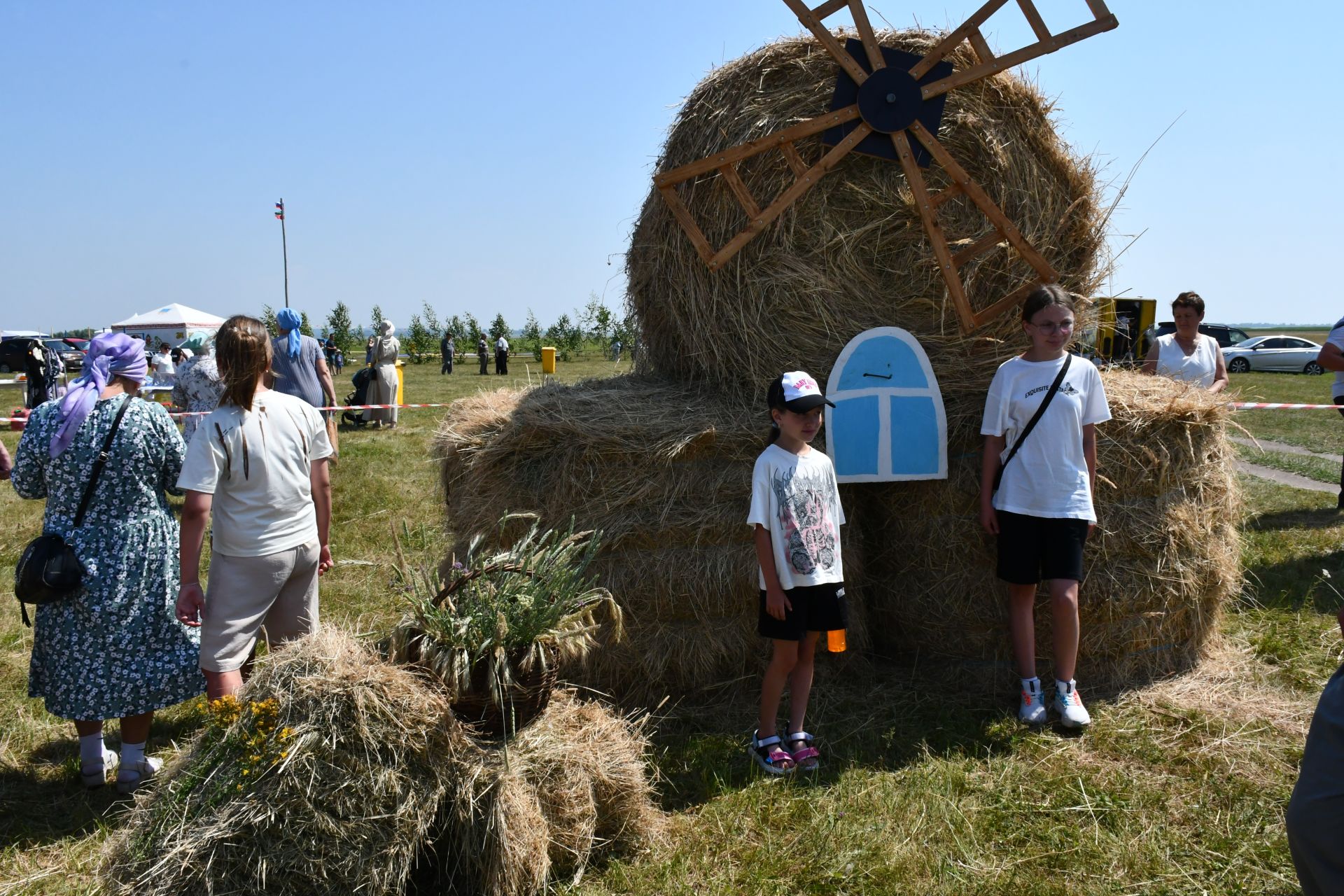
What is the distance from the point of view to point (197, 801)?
2455 mm

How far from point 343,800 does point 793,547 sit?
5.75 ft

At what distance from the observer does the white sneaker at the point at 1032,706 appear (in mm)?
3834

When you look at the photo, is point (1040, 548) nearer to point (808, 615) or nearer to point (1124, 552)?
point (1124, 552)

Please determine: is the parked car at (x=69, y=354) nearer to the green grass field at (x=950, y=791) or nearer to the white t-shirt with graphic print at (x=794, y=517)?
the green grass field at (x=950, y=791)

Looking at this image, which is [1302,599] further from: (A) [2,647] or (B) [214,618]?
(A) [2,647]

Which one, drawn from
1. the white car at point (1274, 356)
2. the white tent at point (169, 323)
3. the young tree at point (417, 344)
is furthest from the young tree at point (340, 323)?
the white car at point (1274, 356)

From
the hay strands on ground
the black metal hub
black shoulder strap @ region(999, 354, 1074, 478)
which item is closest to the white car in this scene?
the black metal hub

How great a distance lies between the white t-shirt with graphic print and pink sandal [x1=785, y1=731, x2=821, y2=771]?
65 centimetres

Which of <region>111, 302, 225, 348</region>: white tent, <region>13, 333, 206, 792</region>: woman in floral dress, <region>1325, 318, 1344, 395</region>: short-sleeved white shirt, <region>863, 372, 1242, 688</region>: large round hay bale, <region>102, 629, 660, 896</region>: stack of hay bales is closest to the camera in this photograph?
<region>102, 629, 660, 896</region>: stack of hay bales

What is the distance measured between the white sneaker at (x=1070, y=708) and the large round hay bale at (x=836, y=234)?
120 centimetres

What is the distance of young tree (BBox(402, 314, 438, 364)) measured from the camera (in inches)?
1713

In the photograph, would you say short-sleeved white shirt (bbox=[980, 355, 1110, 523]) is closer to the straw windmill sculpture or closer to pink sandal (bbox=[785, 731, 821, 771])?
the straw windmill sculpture

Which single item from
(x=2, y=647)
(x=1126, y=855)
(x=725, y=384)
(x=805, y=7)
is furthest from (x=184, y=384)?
(x=1126, y=855)

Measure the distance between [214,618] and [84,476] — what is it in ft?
2.40
